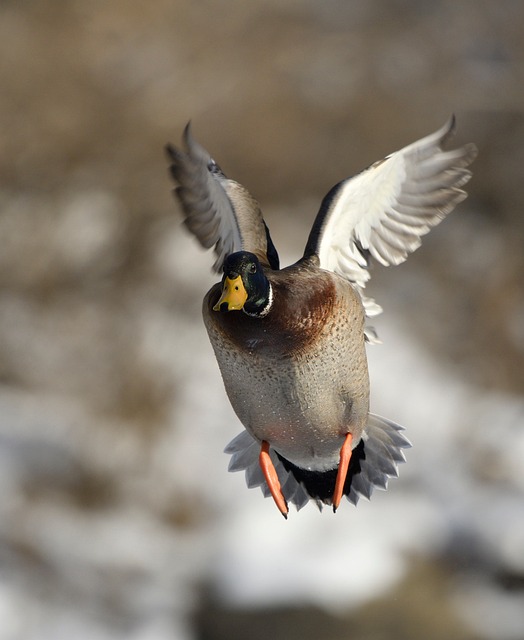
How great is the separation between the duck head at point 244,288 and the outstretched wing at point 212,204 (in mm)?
619

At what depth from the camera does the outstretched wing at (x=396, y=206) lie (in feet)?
12.3

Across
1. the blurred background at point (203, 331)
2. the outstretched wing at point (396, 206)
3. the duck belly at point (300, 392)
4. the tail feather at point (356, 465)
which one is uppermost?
the blurred background at point (203, 331)

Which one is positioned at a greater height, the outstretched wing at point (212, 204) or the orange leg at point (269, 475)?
the outstretched wing at point (212, 204)

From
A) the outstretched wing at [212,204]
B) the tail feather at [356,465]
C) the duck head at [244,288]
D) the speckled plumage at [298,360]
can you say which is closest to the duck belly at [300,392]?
the speckled plumage at [298,360]

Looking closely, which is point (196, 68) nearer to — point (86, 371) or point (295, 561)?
point (86, 371)

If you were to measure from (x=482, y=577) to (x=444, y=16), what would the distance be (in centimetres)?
630

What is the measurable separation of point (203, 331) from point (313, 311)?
19.9 feet

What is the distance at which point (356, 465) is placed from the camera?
4016 millimetres

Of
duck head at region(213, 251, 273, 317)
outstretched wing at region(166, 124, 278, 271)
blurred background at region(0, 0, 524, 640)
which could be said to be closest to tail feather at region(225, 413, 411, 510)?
outstretched wing at region(166, 124, 278, 271)

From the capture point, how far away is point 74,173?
34.4 feet

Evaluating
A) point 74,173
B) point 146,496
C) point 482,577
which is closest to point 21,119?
point 74,173

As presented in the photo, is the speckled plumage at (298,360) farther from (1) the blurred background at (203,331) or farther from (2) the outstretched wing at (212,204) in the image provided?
(1) the blurred background at (203,331)

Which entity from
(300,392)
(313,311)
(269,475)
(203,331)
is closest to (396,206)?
(313,311)

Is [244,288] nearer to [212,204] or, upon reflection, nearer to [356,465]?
[212,204]
